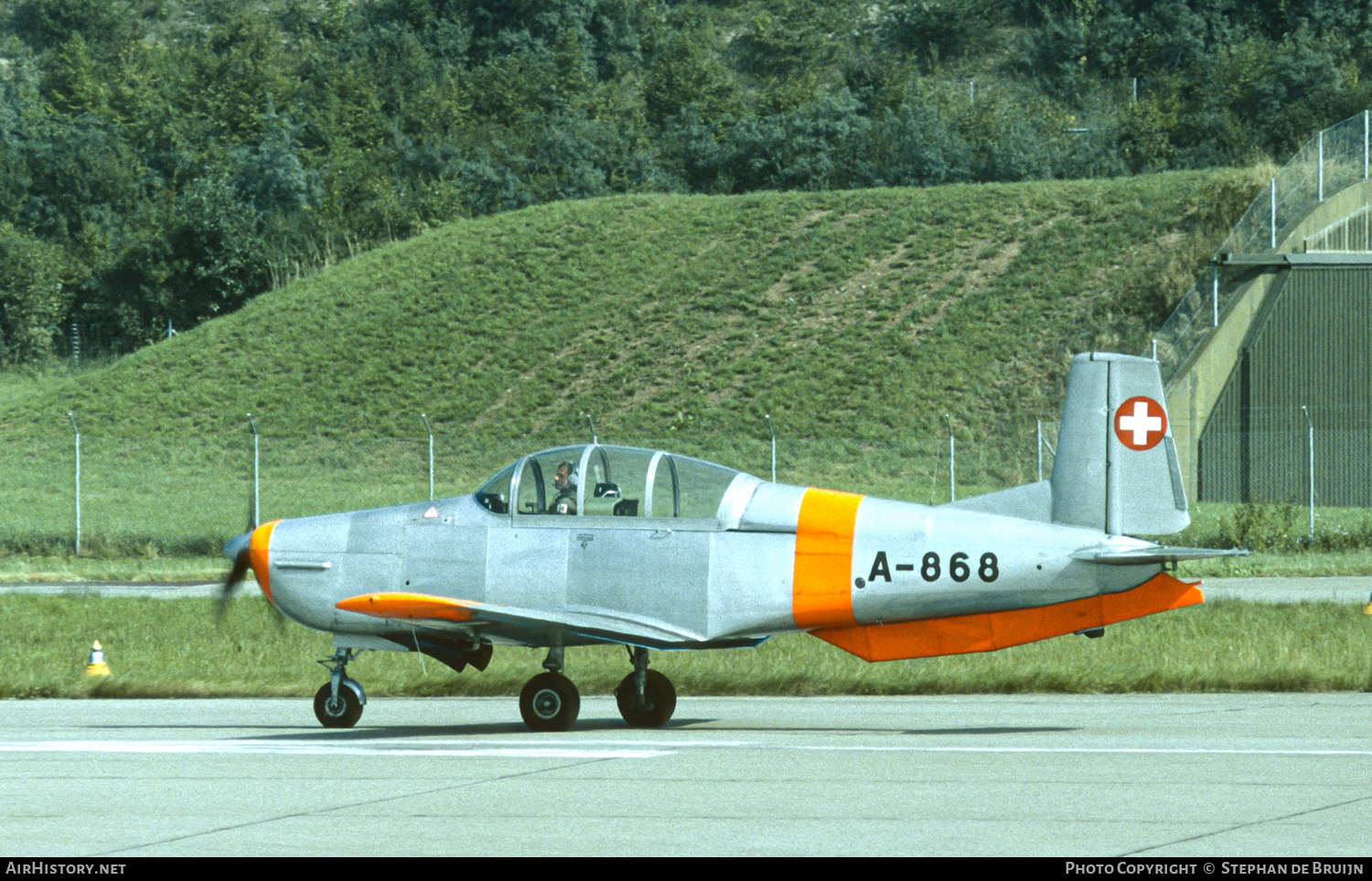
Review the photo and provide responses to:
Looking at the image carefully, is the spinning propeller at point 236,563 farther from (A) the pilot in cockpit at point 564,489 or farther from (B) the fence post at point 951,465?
(B) the fence post at point 951,465

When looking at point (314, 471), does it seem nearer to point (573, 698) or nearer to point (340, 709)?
point (340, 709)

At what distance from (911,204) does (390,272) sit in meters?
18.2

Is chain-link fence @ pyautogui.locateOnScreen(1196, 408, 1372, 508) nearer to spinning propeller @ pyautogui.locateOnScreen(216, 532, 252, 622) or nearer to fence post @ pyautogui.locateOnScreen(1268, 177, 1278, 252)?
fence post @ pyautogui.locateOnScreen(1268, 177, 1278, 252)

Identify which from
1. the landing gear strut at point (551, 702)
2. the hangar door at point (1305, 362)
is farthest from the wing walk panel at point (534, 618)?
the hangar door at point (1305, 362)

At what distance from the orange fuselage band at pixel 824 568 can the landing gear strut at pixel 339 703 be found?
338cm

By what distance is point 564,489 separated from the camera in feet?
40.2

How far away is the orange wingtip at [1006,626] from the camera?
11.1m

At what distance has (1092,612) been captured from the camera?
37.1 feet

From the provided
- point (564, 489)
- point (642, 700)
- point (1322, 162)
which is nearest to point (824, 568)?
point (642, 700)

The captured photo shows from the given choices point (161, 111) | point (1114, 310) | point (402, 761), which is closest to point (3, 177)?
point (161, 111)

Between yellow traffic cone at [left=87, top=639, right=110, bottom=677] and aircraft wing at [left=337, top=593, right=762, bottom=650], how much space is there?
512 cm

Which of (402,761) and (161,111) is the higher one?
(161,111)
